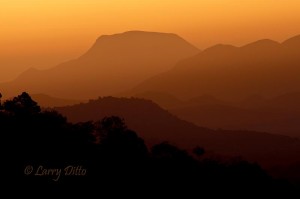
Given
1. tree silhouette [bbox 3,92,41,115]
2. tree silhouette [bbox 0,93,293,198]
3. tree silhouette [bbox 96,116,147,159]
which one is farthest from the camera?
tree silhouette [bbox 3,92,41,115]

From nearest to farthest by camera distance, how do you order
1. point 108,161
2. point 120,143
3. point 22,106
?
point 108,161 → point 120,143 → point 22,106

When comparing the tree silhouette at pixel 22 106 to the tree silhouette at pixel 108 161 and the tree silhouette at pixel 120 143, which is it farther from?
the tree silhouette at pixel 120 143

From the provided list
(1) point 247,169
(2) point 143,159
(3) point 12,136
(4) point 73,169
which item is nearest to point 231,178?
(1) point 247,169

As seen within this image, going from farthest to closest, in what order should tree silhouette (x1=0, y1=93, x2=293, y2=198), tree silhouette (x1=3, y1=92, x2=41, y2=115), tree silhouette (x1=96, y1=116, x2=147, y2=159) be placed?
1. tree silhouette (x1=3, y1=92, x2=41, y2=115)
2. tree silhouette (x1=96, y1=116, x2=147, y2=159)
3. tree silhouette (x1=0, y1=93, x2=293, y2=198)

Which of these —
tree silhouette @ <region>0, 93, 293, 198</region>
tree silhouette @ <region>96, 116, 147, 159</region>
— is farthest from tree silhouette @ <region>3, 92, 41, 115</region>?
tree silhouette @ <region>96, 116, 147, 159</region>

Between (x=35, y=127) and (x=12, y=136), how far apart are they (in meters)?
5.41

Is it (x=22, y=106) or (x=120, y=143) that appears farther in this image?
(x=22, y=106)

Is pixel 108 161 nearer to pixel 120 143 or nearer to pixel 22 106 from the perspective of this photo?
pixel 120 143

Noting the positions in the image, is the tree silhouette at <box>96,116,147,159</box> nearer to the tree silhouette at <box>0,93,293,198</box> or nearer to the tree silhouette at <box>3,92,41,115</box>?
the tree silhouette at <box>0,93,293,198</box>

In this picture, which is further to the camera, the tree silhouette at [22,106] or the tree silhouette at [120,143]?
the tree silhouette at [22,106]

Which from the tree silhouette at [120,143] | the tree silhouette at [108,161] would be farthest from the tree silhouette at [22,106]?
the tree silhouette at [120,143]

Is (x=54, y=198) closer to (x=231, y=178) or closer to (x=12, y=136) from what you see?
(x=12, y=136)

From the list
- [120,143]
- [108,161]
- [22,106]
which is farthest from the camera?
[22,106]

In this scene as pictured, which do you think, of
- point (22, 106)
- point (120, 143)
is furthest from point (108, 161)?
point (22, 106)
